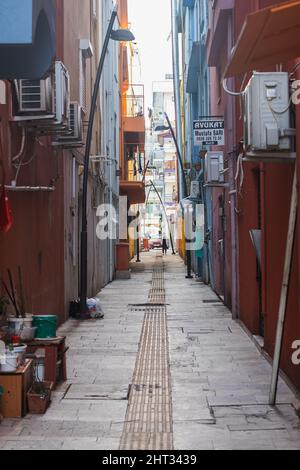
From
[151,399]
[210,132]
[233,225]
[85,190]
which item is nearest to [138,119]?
[210,132]

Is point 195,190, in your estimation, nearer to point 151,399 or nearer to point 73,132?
point 73,132

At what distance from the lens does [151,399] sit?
6.78m

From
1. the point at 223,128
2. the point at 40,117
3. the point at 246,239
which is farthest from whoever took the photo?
the point at 223,128

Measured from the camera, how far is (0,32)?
5695 millimetres

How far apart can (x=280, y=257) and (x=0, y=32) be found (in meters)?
4.10

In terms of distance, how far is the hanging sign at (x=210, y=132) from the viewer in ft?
44.4

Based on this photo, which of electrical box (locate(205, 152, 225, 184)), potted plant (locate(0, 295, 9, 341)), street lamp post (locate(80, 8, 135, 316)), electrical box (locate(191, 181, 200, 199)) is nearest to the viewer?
potted plant (locate(0, 295, 9, 341))

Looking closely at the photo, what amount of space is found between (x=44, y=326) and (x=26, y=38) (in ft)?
10.4

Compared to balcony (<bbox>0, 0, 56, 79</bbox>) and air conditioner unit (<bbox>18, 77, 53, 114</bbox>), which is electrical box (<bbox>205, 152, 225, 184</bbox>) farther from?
balcony (<bbox>0, 0, 56, 79</bbox>)

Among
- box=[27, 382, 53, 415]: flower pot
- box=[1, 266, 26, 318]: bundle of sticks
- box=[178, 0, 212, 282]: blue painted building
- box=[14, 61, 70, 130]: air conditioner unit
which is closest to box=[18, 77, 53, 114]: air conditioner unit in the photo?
box=[14, 61, 70, 130]: air conditioner unit

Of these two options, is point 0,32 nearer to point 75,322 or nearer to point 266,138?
point 266,138

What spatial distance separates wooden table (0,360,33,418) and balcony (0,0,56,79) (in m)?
2.95

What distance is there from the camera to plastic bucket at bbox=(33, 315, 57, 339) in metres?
7.23
